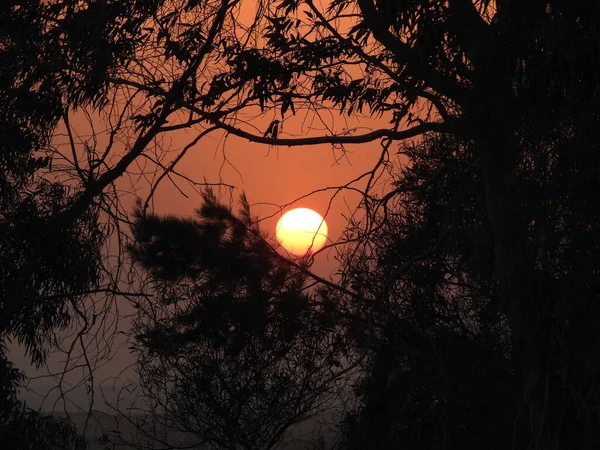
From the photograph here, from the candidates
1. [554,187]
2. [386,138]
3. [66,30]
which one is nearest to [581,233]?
[554,187]

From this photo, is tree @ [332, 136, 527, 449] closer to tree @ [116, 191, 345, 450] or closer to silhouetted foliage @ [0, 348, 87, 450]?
tree @ [116, 191, 345, 450]

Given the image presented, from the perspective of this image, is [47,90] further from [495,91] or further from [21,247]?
[495,91]

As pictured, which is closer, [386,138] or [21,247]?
[386,138]

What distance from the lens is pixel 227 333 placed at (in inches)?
385

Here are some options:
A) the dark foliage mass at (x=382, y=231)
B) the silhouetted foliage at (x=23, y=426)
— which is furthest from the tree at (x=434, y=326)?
the silhouetted foliage at (x=23, y=426)

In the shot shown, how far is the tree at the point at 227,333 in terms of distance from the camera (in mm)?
9281

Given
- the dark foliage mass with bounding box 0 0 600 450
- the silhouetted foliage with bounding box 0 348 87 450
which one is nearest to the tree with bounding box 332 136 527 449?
the dark foliage mass with bounding box 0 0 600 450

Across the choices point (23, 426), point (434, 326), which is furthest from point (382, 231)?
point (23, 426)

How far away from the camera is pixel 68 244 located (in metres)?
8.96

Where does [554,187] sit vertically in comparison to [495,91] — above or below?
below

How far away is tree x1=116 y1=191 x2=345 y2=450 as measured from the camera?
30.5ft

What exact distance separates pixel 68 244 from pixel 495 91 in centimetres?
486

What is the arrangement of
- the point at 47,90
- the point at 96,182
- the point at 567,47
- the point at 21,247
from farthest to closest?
the point at 21,247 → the point at 47,90 → the point at 96,182 → the point at 567,47

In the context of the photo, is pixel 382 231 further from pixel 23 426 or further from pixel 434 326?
pixel 23 426
